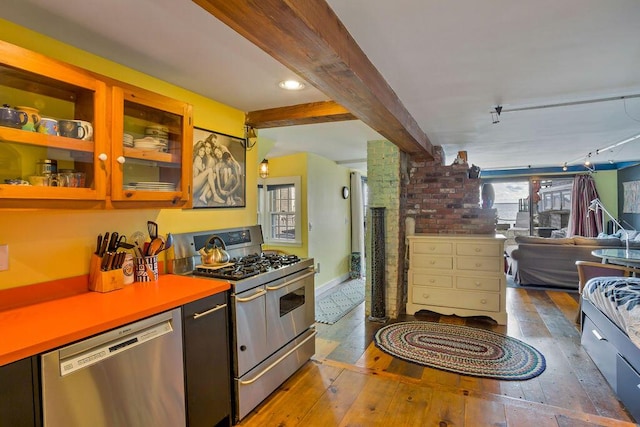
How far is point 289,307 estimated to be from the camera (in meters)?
2.55

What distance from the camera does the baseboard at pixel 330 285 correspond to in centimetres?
539

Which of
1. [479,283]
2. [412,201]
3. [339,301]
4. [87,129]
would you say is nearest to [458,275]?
[479,283]

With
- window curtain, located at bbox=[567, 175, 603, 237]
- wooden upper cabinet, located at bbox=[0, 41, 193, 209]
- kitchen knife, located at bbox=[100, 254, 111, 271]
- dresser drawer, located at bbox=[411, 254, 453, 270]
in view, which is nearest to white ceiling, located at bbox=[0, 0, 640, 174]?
wooden upper cabinet, located at bbox=[0, 41, 193, 209]

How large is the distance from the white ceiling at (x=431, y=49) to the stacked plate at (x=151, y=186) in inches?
27.4

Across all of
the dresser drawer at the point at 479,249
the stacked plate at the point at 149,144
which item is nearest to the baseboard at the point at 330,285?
the dresser drawer at the point at 479,249

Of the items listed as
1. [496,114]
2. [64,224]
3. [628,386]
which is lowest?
[628,386]

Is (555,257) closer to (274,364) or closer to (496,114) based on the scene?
(496,114)

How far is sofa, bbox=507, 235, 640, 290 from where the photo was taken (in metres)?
5.17

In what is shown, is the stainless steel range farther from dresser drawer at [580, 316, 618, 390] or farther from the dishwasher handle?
dresser drawer at [580, 316, 618, 390]

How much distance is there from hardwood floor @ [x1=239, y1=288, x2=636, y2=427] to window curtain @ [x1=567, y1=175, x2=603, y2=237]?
19.4 ft

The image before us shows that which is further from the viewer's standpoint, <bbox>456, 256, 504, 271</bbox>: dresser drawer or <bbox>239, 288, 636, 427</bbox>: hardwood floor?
<bbox>456, 256, 504, 271</bbox>: dresser drawer

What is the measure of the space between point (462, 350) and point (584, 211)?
273 inches

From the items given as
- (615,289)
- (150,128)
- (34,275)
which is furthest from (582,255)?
(34,275)

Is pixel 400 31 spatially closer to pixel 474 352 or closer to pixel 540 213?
pixel 474 352
